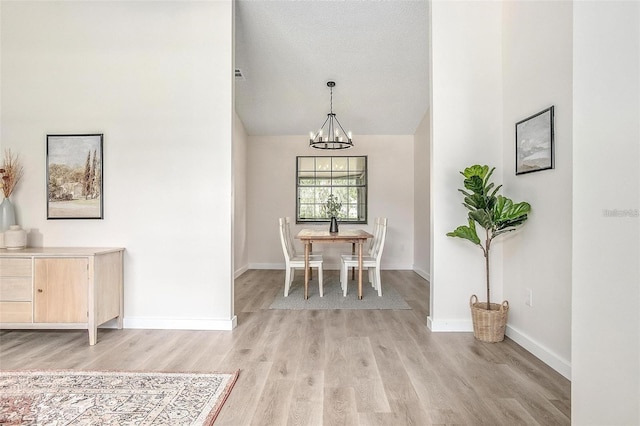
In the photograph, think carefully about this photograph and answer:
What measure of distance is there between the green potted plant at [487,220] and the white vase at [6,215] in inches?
153

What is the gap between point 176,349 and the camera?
2734 mm

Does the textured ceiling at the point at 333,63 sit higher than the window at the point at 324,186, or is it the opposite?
the textured ceiling at the point at 333,63

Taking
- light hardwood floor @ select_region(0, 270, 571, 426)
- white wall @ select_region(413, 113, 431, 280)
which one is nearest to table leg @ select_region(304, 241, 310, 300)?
light hardwood floor @ select_region(0, 270, 571, 426)

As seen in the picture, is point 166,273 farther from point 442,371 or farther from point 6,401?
point 442,371

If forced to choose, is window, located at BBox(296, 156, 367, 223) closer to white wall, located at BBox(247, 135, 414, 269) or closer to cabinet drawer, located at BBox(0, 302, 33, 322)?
white wall, located at BBox(247, 135, 414, 269)

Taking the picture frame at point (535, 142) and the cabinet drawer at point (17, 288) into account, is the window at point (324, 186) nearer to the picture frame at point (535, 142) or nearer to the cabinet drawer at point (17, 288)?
the picture frame at point (535, 142)

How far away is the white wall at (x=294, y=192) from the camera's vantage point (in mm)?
6637

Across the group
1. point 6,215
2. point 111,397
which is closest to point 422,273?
point 111,397

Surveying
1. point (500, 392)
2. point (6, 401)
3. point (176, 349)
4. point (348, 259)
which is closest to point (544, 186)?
point (500, 392)

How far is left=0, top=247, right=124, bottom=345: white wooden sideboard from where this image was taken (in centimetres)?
285

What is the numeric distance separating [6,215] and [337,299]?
339 centimetres

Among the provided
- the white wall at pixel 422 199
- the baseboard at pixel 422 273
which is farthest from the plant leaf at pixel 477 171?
the baseboard at pixel 422 273

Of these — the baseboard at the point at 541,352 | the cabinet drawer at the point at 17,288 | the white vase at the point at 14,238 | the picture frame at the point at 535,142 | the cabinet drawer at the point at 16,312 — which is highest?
the picture frame at the point at 535,142

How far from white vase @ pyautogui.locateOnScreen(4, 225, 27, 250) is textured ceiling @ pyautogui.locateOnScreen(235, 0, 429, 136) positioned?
3.00 meters
